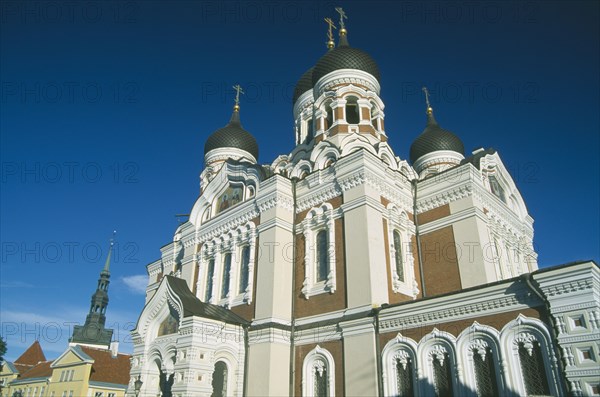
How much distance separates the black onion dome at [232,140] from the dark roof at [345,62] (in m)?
5.72

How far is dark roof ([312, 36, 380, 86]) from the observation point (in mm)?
17656

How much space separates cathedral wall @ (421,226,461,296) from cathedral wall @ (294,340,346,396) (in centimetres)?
Answer: 350

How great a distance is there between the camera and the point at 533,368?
8055mm

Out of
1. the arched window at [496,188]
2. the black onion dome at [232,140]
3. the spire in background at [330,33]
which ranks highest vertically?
the spire in background at [330,33]

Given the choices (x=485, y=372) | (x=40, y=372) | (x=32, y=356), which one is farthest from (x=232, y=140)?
(x=32, y=356)

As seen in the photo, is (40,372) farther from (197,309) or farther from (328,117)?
(328,117)

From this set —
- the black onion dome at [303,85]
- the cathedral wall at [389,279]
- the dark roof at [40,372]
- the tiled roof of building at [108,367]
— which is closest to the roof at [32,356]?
the dark roof at [40,372]

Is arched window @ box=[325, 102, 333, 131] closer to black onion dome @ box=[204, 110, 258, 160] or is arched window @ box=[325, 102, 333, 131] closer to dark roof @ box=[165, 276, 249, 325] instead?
black onion dome @ box=[204, 110, 258, 160]

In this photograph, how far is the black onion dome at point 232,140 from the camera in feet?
73.7

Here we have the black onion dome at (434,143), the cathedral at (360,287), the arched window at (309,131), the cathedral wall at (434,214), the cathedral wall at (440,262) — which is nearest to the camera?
the cathedral at (360,287)

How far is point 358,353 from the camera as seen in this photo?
1049 centimetres

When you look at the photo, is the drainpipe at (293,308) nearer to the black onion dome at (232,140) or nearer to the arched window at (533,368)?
the arched window at (533,368)

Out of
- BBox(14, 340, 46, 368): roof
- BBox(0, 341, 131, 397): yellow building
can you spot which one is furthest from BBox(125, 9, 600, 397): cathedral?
BBox(14, 340, 46, 368): roof

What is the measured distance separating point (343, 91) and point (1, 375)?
3594 cm
